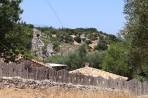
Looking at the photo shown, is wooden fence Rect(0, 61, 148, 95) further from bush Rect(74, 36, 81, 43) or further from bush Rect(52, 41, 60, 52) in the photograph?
bush Rect(74, 36, 81, 43)

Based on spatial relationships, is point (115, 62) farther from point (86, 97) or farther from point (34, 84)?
point (86, 97)

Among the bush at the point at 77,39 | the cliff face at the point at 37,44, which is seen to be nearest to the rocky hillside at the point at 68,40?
the bush at the point at 77,39

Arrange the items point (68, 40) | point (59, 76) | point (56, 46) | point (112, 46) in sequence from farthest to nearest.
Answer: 1. point (68, 40)
2. point (56, 46)
3. point (112, 46)
4. point (59, 76)

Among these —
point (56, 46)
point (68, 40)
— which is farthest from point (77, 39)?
point (56, 46)

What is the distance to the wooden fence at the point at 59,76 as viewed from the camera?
21784 mm

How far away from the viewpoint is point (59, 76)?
25594 millimetres

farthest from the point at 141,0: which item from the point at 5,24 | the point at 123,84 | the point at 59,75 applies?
the point at 5,24

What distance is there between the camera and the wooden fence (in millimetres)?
21784

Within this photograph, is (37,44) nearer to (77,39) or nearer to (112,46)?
(112,46)

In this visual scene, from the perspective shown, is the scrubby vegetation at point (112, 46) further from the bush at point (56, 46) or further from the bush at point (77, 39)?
the bush at point (77, 39)

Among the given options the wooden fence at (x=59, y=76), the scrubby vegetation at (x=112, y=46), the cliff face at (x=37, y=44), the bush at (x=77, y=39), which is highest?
the bush at (x=77, y=39)

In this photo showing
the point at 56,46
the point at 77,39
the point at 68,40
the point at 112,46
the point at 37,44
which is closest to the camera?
the point at 37,44

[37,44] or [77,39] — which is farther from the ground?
[77,39]

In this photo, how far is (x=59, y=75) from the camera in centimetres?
2573
